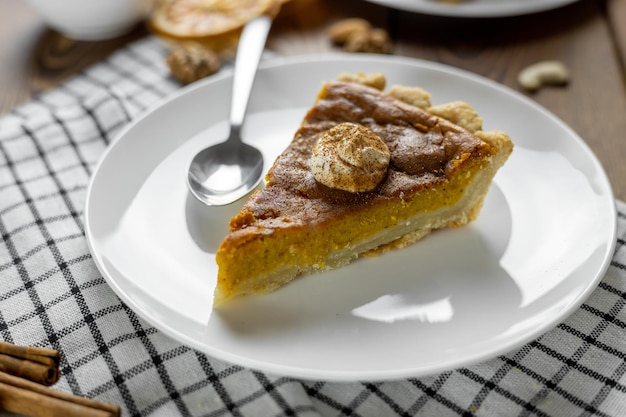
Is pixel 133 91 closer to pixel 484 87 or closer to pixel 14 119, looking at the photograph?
pixel 14 119

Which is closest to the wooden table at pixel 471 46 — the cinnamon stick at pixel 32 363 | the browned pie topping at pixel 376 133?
the browned pie topping at pixel 376 133

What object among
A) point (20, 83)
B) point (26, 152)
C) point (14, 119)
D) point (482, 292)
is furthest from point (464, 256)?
point (20, 83)

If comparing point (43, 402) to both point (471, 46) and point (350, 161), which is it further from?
point (471, 46)

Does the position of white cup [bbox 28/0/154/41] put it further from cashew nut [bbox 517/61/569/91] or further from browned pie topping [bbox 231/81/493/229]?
cashew nut [bbox 517/61/569/91]

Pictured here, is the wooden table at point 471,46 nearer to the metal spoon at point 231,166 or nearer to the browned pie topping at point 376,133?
the metal spoon at point 231,166

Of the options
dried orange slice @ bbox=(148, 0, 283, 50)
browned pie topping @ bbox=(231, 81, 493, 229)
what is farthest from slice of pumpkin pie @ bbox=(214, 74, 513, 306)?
dried orange slice @ bbox=(148, 0, 283, 50)

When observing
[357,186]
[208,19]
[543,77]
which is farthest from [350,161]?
[208,19]
